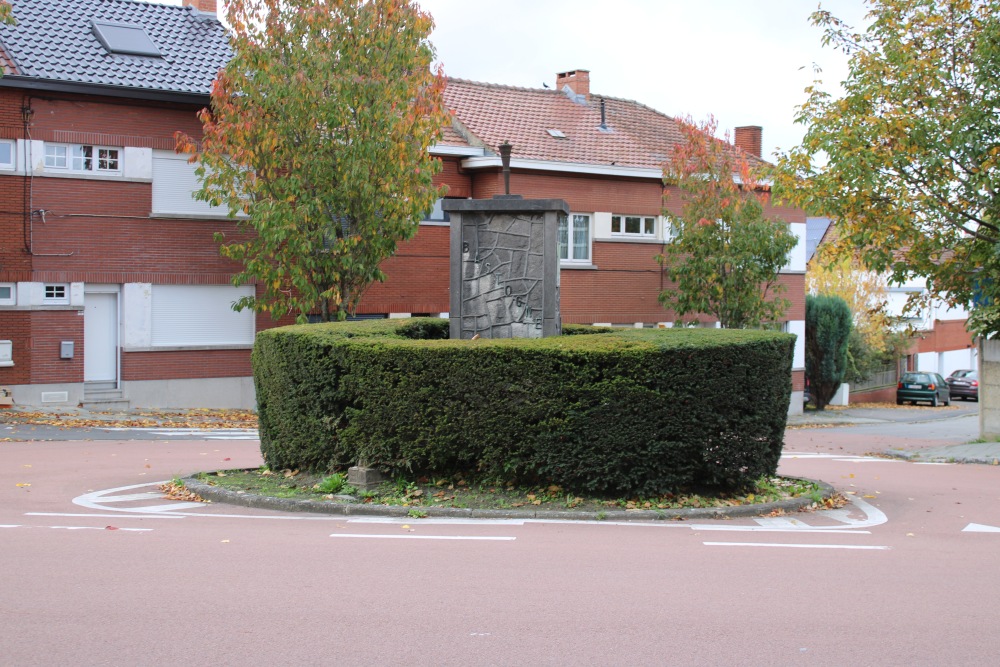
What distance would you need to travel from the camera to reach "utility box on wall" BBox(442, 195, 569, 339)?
39.6 feet

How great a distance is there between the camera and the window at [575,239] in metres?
27.4

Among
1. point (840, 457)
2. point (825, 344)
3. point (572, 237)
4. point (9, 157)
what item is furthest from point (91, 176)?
point (825, 344)

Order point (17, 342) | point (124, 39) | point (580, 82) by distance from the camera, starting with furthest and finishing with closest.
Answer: point (580, 82) < point (124, 39) < point (17, 342)

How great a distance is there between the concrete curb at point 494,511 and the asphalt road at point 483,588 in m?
0.18

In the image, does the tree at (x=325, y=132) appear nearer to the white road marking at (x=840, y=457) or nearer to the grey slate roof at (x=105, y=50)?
the grey slate roof at (x=105, y=50)

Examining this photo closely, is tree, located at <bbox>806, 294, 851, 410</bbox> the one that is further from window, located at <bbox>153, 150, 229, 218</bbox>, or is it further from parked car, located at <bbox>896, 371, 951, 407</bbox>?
window, located at <bbox>153, 150, 229, 218</bbox>

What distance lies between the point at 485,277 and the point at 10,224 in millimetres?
12703

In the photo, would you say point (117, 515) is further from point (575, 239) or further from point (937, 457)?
point (575, 239)

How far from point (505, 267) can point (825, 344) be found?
2651 cm

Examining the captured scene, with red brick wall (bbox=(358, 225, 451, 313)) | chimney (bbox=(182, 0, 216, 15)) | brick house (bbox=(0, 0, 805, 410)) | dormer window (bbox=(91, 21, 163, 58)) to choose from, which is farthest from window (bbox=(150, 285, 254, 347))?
chimney (bbox=(182, 0, 216, 15))

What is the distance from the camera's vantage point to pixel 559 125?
97.8ft

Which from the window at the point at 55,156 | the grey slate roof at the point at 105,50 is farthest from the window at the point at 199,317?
the grey slate roof at the point at 105,50

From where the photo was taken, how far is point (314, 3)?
19844 mm

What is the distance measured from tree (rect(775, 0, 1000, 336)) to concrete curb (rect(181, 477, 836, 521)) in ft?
31.7
